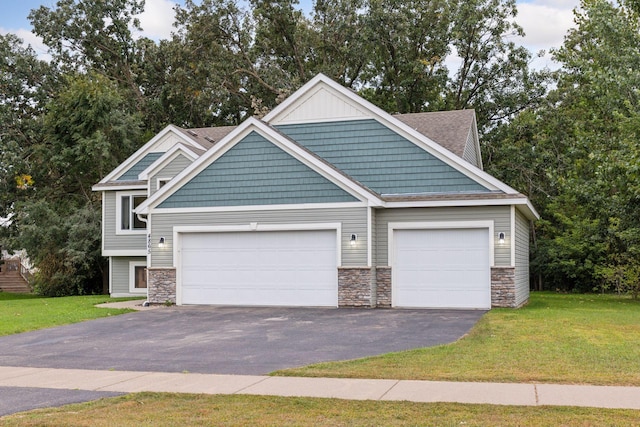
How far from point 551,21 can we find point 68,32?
91.8 feet

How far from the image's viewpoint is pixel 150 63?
4206 centimetres

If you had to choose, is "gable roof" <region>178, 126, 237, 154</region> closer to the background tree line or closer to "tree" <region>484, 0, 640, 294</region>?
the background tree line

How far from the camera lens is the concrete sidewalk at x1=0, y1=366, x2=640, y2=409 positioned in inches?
292

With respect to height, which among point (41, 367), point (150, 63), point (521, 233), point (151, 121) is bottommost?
point (41, 367)

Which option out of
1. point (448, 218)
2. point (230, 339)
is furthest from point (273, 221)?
point (230, 339)

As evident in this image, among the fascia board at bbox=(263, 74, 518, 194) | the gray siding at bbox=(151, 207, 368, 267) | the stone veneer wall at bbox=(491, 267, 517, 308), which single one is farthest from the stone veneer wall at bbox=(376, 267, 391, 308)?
the fascia board at bbox=(263, 74, 518, 194)

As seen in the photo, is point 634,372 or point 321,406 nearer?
point 321,406

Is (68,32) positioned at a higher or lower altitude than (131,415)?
higher

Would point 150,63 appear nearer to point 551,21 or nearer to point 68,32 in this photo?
point 68,32

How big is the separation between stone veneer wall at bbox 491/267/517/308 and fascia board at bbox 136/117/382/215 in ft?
12.0

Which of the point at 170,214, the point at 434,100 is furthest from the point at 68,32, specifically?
the point at 170,214

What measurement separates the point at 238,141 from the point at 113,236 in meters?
8.85

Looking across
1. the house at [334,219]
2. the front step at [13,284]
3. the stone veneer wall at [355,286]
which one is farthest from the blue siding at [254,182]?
the front step at [13,284]

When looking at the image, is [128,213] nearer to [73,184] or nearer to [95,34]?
[73,184]
